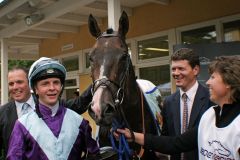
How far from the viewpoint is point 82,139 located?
2252 millimetres

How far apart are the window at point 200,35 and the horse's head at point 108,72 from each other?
4.75 m

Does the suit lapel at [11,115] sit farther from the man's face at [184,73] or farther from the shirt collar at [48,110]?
the man's face at [184,73]

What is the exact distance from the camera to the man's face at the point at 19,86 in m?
2.84

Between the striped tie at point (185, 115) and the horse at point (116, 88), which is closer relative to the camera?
the horse at point (116, 88)

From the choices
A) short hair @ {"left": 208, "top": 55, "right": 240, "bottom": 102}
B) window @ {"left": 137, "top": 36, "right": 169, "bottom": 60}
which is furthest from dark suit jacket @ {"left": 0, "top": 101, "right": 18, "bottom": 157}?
window @ {"left": 137, "top": 36, "right": 169, "bottom": 60}

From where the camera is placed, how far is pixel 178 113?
3008 mm

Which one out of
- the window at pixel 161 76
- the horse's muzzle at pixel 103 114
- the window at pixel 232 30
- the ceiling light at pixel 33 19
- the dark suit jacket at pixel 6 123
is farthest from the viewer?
the window at pixel 161 76

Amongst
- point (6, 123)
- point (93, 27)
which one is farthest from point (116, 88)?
point (6, 123)

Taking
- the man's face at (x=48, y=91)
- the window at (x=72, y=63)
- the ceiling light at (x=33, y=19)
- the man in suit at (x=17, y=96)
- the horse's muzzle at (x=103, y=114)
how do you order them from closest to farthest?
the man's face at (x=48, y=91), the horse's muzzle at (x=103, y=114), the man in suit at (x=17, y=96), the ceiling light at (x=33, y=19), the window at (x=72, y=63)

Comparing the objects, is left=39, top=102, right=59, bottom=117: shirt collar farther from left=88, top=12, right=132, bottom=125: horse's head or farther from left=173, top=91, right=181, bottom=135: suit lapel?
left=173, top=91, right=181, bottom=135: suit lapel

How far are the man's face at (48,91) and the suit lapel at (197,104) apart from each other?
1.23 meters

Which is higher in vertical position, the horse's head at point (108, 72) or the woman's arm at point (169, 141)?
the horse's head at point (108, 72)

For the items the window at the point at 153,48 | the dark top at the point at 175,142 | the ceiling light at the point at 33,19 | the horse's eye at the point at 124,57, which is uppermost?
the ceiling light at the point at 33,19

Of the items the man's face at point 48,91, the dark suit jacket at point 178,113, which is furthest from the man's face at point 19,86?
the dark suit jacket at point 178,113
